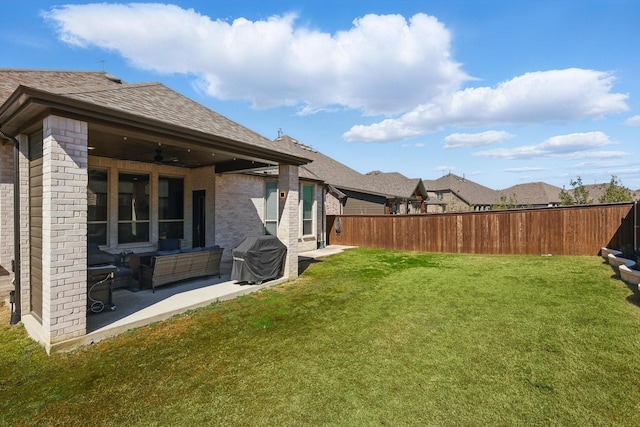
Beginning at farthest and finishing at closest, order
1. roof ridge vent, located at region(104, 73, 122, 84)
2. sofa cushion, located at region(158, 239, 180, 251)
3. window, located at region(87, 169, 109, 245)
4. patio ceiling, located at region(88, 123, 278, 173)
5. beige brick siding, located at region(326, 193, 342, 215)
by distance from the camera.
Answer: beige brick siding, located at region(326, 193, 342, 215) < roof ridge vent, located at region(104, 73, 122, 84) < sofa cushion, located at region(158, 239, 180, 251) < window, located at region(87, 169, 109, 245) < patio ceiling, located at region(88, 123, 278, 173)

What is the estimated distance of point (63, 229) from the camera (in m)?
3.99

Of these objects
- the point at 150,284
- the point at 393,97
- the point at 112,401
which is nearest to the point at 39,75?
the point at 150,284

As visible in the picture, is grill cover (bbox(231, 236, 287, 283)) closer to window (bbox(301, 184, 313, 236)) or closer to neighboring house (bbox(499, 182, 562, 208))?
window (bbox(301, 184, 313, 236))

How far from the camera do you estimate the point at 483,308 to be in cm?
557

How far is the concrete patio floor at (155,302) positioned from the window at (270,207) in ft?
12.2

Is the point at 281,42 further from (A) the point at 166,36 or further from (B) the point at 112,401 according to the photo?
(B) the point at 112,401

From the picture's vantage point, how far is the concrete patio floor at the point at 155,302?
442cm

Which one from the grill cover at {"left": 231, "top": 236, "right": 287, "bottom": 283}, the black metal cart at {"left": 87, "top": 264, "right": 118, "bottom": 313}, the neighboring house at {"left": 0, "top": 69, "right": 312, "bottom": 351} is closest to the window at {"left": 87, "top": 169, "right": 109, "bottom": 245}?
the neighboring house at {"left": 0, "top": 69, "right": 312, "bottom": 351}

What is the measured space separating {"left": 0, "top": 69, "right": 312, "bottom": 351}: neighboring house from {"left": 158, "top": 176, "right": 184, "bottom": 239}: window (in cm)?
3

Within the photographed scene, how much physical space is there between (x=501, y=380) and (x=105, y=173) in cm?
996

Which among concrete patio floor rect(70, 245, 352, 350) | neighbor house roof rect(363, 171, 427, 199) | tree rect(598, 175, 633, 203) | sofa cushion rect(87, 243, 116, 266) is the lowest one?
concrete patio floor rect(70, 245, 352, 350)

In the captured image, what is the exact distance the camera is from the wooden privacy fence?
398 inches

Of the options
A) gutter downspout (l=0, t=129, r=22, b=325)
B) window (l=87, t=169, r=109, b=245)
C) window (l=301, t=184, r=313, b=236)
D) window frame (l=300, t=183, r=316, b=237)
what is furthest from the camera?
window (l=301, t=184, r=313, b=236)

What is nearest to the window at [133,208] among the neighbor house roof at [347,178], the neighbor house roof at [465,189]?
the neighbor house roof at [347,178]
